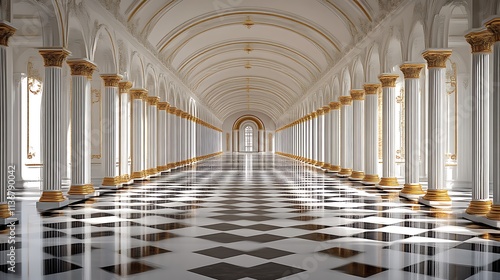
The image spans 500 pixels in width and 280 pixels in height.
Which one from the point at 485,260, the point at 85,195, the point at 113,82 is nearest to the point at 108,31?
the point at 113,82

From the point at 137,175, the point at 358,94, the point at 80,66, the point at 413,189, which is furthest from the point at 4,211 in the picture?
the point at 358,94

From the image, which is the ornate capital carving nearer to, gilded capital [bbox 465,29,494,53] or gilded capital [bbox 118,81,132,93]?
gilded capital [bbox 118,81,132,93]

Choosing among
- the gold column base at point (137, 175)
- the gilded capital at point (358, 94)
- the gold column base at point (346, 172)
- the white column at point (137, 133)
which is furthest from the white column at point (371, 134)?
the white column at point (137, 133)

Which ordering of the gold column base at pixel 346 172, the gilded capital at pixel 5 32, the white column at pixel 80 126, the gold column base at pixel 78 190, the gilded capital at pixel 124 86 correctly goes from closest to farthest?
the gilded capital at pixel 5 32 → the gold column base at pixel 78 190 → the white column at pixel 80 126 → the gilded capital at pixel 124 86 → the gold column base at pixel 346 172

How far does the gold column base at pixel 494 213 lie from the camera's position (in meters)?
8.07

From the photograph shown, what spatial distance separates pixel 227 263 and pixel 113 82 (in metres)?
11.2

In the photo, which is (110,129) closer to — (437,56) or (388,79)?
(388,79)

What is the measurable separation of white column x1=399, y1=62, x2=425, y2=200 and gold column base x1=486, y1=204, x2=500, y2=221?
440cm

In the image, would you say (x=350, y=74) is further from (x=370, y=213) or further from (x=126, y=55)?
(x=370, y=213)

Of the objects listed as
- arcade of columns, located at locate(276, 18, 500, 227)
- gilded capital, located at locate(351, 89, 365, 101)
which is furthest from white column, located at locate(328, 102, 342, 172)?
gilded capital, located at locate(351, 89, 365, 101)

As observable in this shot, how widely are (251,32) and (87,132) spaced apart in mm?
12938

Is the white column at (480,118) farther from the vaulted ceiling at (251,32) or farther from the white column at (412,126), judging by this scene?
the vaulted ceiling at (251,32)

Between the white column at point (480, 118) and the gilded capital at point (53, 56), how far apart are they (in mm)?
8542

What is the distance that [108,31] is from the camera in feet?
46.9
